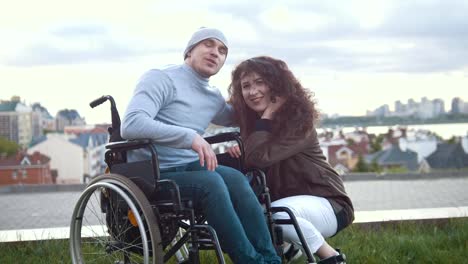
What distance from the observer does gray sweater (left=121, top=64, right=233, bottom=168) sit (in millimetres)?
3115

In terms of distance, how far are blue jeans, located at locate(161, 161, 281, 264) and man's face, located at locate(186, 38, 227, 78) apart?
543 mm

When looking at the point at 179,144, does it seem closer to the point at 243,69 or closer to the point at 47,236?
the point at 243,69

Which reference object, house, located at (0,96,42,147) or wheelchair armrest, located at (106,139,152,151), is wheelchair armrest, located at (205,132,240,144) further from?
house, located at (0,96,42,147)

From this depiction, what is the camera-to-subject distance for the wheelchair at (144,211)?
119 inches

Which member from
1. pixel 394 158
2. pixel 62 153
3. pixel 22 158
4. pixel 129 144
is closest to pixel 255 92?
pixel 129 144

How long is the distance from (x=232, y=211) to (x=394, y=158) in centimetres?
1765

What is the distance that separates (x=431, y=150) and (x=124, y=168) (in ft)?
58.5

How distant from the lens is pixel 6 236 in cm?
486

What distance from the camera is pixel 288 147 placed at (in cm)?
352

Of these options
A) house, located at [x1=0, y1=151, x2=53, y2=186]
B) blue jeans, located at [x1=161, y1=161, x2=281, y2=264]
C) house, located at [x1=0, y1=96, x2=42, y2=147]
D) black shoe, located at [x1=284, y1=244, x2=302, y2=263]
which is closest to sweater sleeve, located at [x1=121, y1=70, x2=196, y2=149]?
blue jeans, located at [x1=161, y1=161, x2=281, y2=264]

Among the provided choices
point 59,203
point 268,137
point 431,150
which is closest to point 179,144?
point 268,137

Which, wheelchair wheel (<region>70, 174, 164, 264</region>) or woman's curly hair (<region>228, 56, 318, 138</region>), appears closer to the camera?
wheelchair wheel (<region>70, 174, 164, 264</region>)

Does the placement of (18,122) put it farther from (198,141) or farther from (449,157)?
(198,141)

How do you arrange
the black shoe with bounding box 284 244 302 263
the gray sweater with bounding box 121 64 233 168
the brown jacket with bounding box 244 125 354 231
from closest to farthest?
the gray sweater with bounding box 121 64 233 168 → the brown jacket with bounding box 244 125 354 231 → the black shoe with bounding box 284 244 302 263
